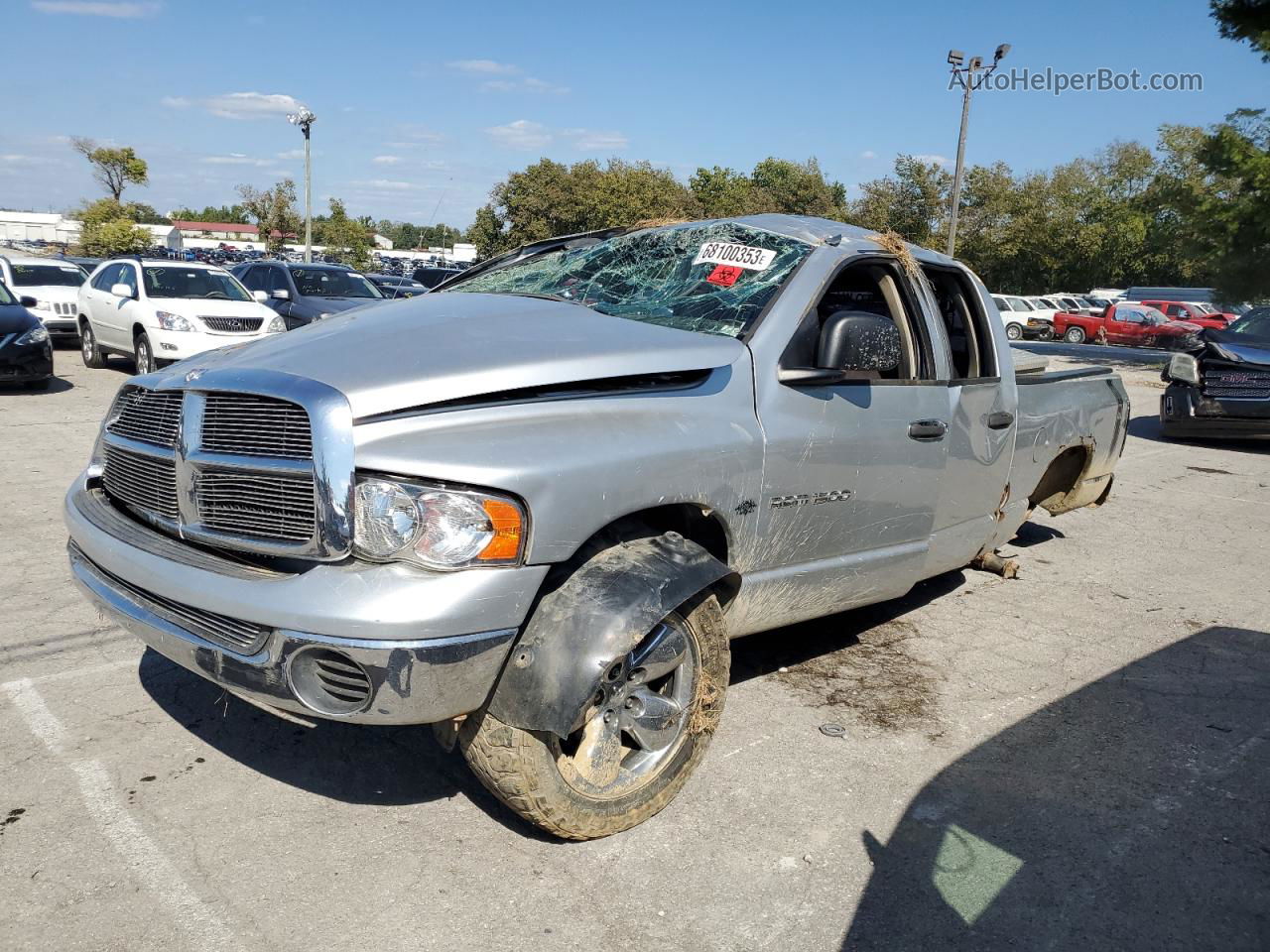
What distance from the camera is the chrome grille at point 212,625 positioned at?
270 cm

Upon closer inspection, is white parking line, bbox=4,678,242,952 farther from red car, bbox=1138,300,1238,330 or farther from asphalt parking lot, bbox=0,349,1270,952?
red car, bbox=1138,300,1238,330

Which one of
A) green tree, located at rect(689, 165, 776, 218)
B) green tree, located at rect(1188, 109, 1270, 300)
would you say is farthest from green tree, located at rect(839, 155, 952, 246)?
green tree, located at rect(1188, 109, 1270, 300)

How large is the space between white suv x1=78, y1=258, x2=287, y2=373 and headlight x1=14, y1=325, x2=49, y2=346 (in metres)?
1.31

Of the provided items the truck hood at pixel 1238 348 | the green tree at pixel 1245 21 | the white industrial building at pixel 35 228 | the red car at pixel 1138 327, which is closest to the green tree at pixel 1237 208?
the green tree at pixel 1245 21

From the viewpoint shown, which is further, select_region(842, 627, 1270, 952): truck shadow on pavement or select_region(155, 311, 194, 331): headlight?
select_region(155, 311, 194, 331): headlight

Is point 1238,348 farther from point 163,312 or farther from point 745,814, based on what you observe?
point 163,312

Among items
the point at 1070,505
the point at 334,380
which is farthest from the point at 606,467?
the point at 1070,505

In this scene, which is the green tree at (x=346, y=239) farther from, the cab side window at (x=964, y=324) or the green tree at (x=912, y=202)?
the cab side window at (x=964, y=324)

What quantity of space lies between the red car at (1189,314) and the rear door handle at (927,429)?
112 feet

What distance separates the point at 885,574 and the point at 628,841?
1.69 m

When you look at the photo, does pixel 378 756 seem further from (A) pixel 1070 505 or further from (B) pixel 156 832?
(A) pixel 1070 505

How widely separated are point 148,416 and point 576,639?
1633 mm

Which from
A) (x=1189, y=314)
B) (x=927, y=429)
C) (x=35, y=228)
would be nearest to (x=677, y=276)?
(x=927, y=429)

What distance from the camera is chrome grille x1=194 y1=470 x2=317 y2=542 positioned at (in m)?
2.72
